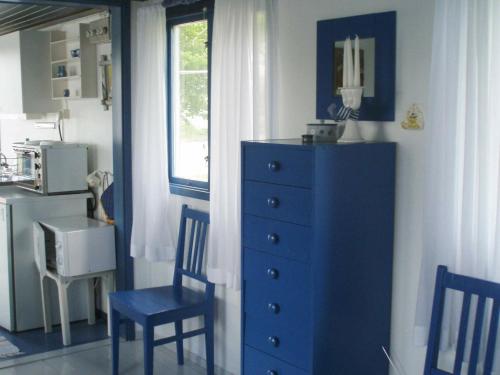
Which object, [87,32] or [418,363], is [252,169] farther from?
[87,32]

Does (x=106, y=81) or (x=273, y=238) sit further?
(x=106, y=81)

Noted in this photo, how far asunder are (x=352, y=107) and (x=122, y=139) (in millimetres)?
2127

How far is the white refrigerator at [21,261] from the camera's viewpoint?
16.0 feet

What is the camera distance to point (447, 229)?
2582mm

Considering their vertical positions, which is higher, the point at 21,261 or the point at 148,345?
the point at 21,261

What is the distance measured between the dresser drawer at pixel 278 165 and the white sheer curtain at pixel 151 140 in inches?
56.3

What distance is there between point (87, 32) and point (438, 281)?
3.58 metres

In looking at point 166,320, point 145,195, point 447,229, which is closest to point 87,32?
point 145,195

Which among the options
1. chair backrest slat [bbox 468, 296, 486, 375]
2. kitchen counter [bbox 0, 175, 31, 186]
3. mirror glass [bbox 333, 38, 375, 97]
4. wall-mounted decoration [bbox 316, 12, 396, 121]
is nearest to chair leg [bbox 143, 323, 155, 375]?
wall-mounted decoration [bbox 316, 12, 396, 121]

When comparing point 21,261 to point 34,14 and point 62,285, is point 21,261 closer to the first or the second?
point 62,285

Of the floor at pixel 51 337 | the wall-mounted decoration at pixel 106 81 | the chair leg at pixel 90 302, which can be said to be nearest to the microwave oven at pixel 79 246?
the chair leg at pixel 90 302

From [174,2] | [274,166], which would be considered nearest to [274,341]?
[274,166]

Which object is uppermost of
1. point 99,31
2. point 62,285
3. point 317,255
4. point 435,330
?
point 99,31

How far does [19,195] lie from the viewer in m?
5.05
